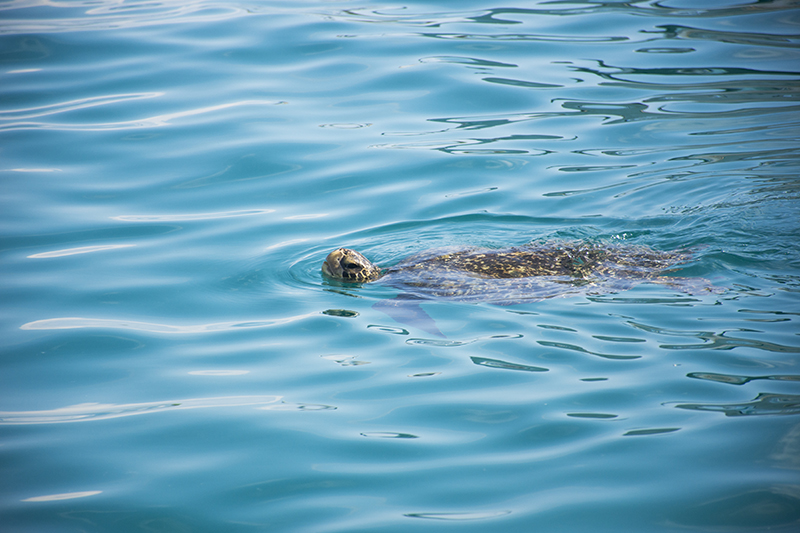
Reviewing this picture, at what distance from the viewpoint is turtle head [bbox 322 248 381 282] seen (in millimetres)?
6852

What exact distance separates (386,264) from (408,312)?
1.55 m

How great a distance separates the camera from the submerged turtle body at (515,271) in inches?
258

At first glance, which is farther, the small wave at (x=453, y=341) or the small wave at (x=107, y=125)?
the small wave at (x=107, y=125)

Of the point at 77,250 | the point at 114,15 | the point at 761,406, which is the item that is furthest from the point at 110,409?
the point at 114,15

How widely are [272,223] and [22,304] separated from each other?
3.08 meters

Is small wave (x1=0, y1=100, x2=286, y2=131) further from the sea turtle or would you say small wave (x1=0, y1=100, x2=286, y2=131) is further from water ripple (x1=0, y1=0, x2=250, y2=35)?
the sea turtle

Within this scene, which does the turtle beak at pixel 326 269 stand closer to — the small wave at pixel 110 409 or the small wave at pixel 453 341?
the small wave at pixel 453 341

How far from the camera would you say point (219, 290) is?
269 inches

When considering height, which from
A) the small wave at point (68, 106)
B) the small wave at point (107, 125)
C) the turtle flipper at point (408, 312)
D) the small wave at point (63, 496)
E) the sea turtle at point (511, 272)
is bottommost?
the small wave at point (63, 496)

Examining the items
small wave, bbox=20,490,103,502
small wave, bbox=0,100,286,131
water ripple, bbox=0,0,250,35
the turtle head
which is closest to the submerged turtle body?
the turtle head

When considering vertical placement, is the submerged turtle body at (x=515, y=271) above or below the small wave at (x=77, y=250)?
below

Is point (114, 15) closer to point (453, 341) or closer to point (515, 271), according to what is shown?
point (515, 271)

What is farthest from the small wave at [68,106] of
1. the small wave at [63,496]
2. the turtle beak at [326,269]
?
the small wave at [63,496]

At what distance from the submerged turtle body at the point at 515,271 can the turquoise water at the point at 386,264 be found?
0.80 ft
